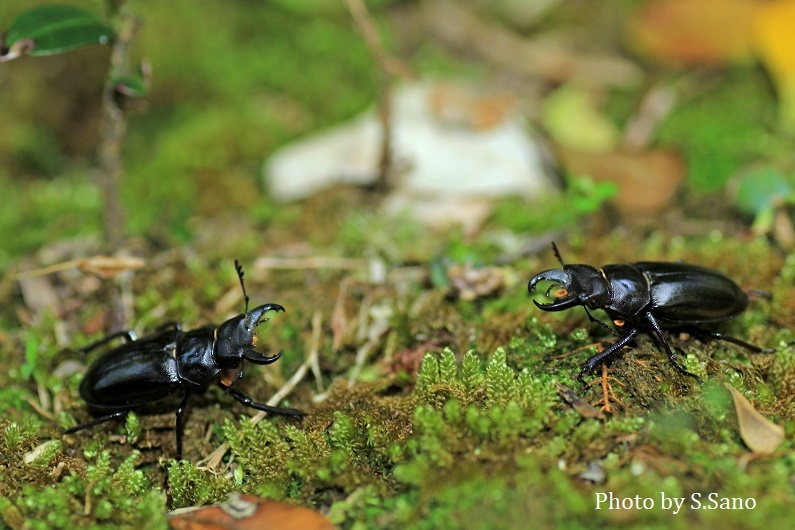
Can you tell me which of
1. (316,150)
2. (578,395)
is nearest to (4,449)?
(578,395)

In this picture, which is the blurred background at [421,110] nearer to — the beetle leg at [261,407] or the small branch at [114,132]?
the small branch at [114,132]

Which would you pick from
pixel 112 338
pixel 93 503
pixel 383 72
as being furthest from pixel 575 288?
pixel 112 338

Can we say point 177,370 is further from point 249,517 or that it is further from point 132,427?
point 249,517

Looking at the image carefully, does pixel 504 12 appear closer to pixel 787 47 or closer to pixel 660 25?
pixel 660 25

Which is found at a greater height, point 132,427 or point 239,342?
point 239,342

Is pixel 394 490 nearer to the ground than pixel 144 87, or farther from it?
nearer to the ground

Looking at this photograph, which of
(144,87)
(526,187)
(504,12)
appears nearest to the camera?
(144,87)
